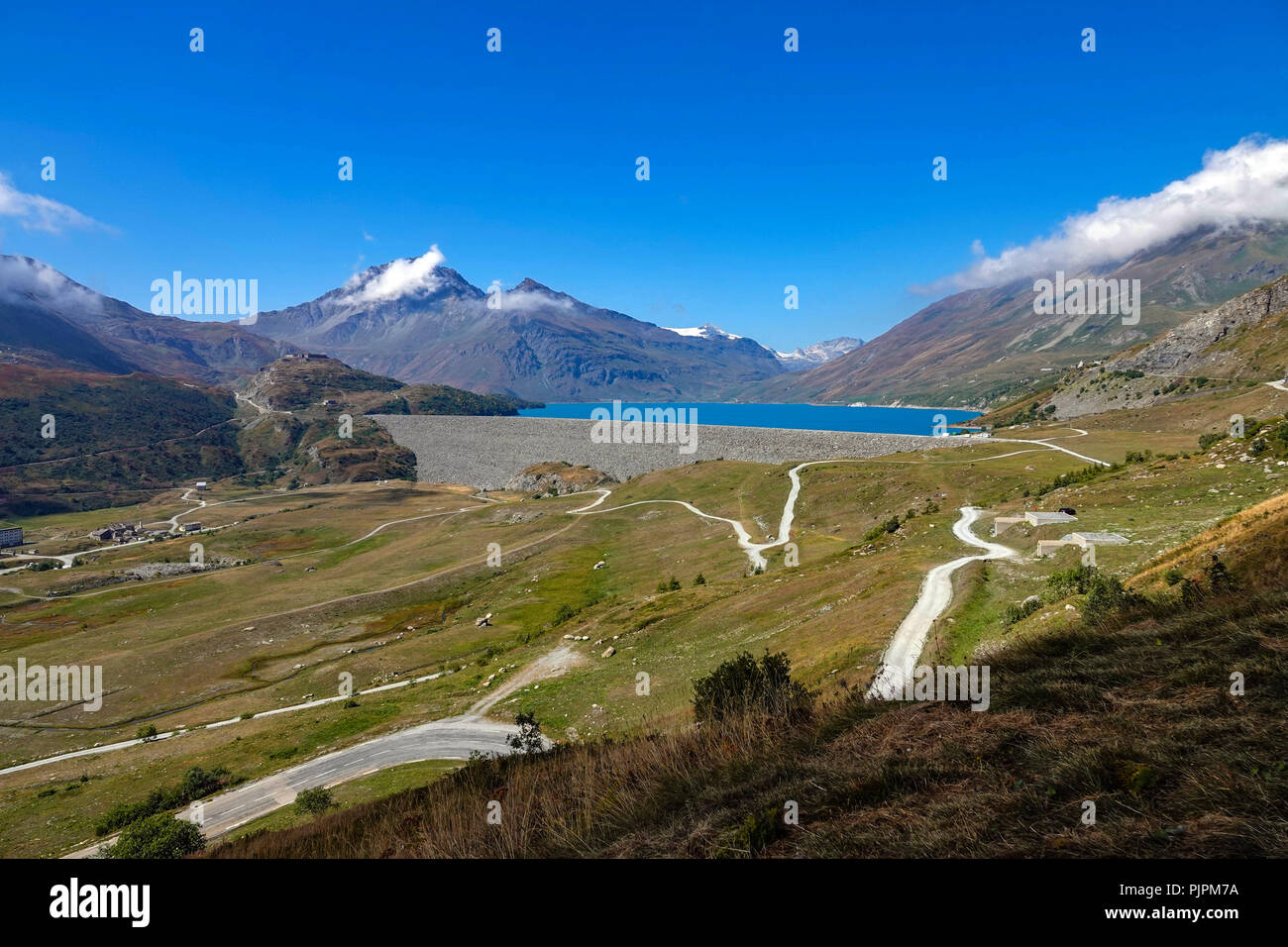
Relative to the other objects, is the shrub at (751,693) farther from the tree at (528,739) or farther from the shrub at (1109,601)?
the shrub at (1109,601)

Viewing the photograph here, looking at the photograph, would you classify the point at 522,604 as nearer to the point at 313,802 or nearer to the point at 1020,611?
the point at 313,802

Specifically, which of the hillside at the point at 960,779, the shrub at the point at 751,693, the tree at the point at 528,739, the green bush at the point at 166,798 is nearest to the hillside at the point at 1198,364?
the shrub at the point at 751,693

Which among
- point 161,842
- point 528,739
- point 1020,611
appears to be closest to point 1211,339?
point 1020,611

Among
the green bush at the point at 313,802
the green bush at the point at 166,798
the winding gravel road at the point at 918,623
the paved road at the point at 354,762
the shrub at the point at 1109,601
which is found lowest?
the green bush at the point at 166,798

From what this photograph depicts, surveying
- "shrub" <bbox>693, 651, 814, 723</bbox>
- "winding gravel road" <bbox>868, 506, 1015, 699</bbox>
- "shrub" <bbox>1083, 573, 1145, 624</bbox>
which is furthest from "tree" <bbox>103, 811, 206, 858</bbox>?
"shrub" <bbox>1083, 573, 1145, 624</bbox>

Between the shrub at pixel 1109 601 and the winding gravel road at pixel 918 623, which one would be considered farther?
the winding gravel road at pixel 918 623

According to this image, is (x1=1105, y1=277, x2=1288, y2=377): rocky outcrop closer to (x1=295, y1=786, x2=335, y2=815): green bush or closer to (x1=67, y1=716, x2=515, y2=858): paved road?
(x1=67, y1=716, x2=515, y2=858): paved road
